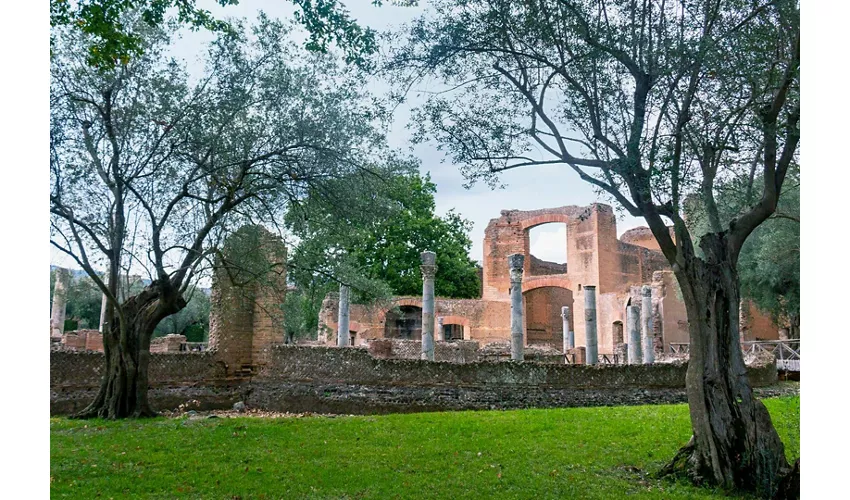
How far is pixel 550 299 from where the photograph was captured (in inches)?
1335

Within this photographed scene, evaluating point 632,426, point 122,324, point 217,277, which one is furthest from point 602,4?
point 217,277

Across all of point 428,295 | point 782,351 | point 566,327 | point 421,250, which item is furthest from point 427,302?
point 421,250

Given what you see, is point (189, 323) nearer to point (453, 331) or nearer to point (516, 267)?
point (453, 331)

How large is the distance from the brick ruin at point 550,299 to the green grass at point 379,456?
1665 cm

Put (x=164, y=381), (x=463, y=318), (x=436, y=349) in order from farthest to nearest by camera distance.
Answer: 1. (x=463, y=318)
2. (x=436, y=349)
3. (x=164, y=381)

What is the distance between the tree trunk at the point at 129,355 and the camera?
9.18 m

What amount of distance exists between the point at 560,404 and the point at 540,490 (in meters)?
7.87

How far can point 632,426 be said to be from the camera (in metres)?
7.96

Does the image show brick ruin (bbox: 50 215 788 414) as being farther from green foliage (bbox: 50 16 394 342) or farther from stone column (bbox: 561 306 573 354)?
stone column (bbox: 561 306 573 354)

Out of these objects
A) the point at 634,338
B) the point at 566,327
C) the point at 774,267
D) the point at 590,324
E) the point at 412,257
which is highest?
the point at 412,257

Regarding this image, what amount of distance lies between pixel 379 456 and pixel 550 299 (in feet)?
93.6

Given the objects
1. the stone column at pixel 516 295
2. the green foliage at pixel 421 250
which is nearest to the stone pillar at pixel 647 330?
the stone column at pixel 516 295

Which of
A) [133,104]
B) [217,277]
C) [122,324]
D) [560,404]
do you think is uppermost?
[133,104]

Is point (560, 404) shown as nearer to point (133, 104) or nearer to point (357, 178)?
point (357, 178)
